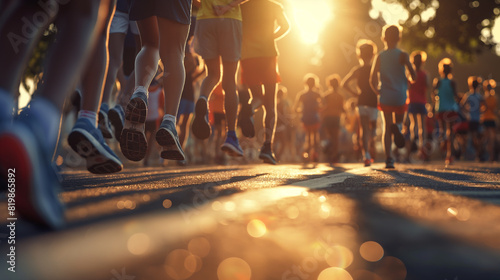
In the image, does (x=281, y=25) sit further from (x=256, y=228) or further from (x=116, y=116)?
(x=256, y=228)

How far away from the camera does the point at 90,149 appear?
8.52ft

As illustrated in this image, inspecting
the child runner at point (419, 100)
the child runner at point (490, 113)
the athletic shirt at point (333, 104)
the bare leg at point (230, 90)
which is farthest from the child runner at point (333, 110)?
the bare leg at point (230, 90)

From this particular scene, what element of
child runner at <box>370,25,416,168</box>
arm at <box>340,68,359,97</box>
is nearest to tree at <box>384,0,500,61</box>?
arm at <box>340,68,359,97</box>

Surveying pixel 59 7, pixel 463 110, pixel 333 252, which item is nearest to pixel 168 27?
pixel 59 7

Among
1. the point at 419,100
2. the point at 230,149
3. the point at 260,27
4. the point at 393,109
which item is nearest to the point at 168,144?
the point at 230,149

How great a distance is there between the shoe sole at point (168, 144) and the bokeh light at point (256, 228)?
92.7 inches

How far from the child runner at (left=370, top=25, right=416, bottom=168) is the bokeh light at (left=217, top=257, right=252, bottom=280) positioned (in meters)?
6.63

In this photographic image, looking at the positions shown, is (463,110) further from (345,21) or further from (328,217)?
(345,21)

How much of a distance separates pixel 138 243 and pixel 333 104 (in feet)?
40.3

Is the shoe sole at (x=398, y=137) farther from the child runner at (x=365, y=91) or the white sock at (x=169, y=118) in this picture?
the white sock at (x=169, y=118)

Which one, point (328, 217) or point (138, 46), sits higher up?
point (138, 46)

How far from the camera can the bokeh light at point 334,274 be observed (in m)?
1.00

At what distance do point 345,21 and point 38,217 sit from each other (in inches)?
1298

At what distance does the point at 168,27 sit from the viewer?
3973mm
